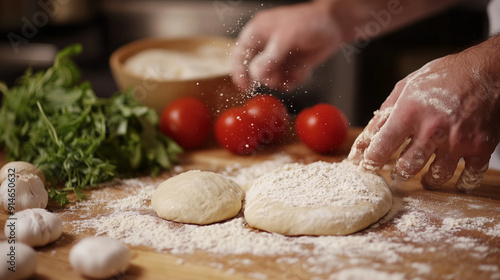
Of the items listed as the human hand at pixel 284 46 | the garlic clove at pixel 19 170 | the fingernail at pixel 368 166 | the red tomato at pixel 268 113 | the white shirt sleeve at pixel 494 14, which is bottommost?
the garlic clove at pixel 19 170

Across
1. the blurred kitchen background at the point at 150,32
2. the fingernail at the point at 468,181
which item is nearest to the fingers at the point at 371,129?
the fingernail at the point at 468,181

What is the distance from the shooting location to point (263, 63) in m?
1.67

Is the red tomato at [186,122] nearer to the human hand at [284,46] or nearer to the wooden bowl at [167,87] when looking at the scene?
the wooden bowl at [167,87]

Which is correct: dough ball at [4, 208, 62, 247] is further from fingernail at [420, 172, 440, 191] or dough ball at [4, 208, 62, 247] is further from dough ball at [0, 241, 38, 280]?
fingernail at [420, 172, 440, 191]

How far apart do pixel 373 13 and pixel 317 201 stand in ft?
3.57

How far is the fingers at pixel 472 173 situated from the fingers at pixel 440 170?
0.04 meters

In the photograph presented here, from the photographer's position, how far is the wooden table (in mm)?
1213

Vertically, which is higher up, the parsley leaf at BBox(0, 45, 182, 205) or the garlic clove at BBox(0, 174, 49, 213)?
the parsley leaf at BBox(0, 45, 182, 205)

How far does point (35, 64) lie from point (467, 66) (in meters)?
2.70

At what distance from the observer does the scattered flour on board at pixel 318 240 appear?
4.05ft

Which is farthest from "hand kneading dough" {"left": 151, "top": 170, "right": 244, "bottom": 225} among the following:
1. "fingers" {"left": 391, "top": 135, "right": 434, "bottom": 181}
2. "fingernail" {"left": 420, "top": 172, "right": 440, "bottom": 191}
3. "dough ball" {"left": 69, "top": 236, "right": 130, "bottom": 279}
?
"fingernail" {"left": 420, "top": 172, "right": 440, "bottom": 191}

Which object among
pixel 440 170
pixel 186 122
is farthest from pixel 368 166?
pixel 186 122

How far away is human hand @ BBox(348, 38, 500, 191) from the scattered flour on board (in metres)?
0.19

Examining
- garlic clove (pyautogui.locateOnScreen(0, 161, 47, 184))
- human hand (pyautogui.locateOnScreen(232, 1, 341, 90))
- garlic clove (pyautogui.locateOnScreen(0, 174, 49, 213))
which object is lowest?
garlic clove (pyautogui.locateOnScreen(0, 174, 49, 213))
